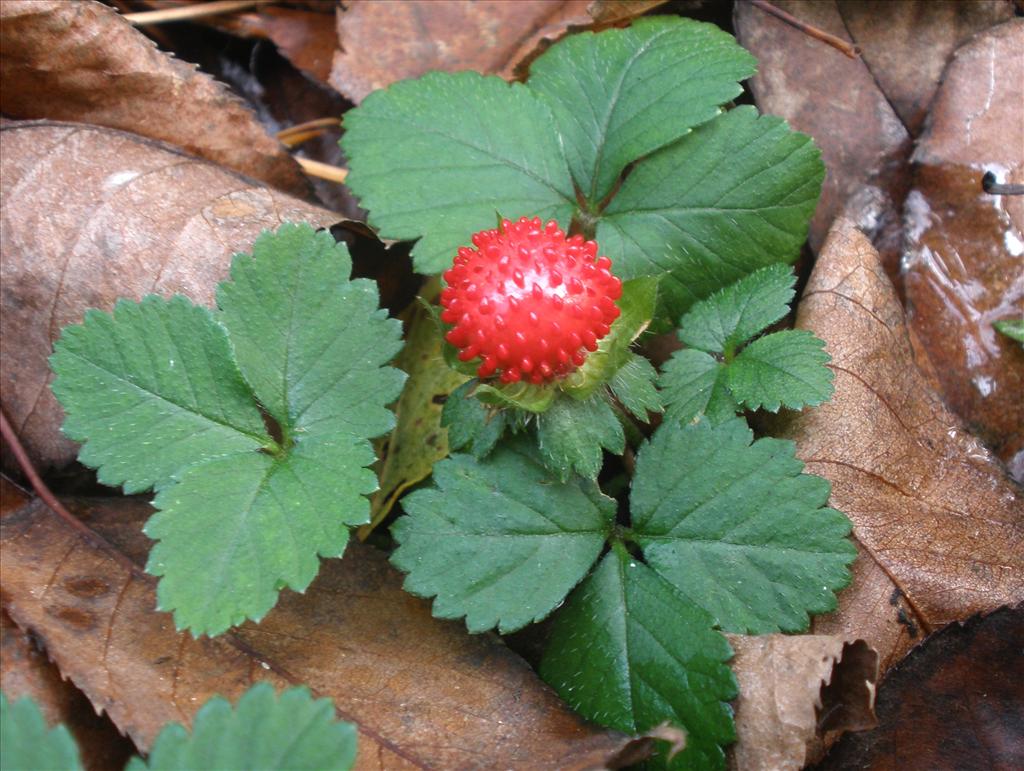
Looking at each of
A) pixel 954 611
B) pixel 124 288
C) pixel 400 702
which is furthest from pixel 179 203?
pixel 954 611

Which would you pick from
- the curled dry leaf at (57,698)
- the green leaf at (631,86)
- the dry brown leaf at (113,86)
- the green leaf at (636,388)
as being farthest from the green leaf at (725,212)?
the curled dry leaf at (57,698)

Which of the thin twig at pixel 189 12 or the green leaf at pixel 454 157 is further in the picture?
the thin twig at pixel 189 12

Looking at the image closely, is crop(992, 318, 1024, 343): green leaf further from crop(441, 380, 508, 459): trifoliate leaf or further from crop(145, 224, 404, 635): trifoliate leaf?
crop(145, 224, 404, 635): trifoliate leaf

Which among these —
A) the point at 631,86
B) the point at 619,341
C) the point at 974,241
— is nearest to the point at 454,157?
the point at 631,86

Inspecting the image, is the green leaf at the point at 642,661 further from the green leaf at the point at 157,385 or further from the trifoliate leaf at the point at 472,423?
the green leaf at the point at 157,385

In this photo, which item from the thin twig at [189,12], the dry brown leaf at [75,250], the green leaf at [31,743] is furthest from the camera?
the thin twig at [189,12]

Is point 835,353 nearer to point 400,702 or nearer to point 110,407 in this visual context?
point 400,702

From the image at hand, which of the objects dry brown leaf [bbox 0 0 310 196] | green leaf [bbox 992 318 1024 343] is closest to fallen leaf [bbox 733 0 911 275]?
green leaf [bbox 992 318 1024 343]
